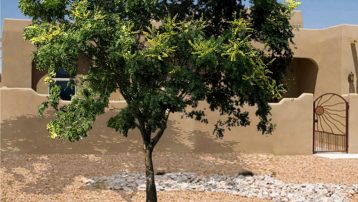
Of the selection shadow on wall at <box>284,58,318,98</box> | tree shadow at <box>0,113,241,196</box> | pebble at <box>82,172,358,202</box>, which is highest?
shadow on wall at <box>284,58,318,98</box>

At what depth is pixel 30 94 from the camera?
14.8 m

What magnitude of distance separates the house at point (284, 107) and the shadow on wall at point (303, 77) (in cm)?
1

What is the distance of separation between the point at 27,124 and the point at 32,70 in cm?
477

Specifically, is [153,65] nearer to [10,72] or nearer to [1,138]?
[1,138]

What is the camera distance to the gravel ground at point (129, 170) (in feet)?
39.0

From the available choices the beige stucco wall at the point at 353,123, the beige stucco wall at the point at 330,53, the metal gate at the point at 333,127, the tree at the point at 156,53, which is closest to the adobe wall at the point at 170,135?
the beige stucco wall at the point at 353,123

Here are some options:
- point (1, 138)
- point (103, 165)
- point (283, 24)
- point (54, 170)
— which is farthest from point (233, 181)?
point (1, 138)

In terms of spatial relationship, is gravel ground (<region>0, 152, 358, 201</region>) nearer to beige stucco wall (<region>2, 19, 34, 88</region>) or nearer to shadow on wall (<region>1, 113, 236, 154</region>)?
shadow on wall (<region>1, 113, 236, 154</region>)

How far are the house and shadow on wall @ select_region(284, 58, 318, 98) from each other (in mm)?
13

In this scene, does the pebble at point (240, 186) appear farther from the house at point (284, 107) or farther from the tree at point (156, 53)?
the tree at point (156, 53)

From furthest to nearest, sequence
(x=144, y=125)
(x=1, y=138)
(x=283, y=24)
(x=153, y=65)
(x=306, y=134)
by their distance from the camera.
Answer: (x=306, y=134), (x=1, y=138), (x=144, y=125), (x=283, y=24), (x=153, y=65)

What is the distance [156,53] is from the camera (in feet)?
25.7

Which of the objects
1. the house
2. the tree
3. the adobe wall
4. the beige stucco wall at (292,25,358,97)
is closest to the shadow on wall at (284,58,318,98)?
the house

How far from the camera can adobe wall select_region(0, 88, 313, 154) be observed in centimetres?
1461
